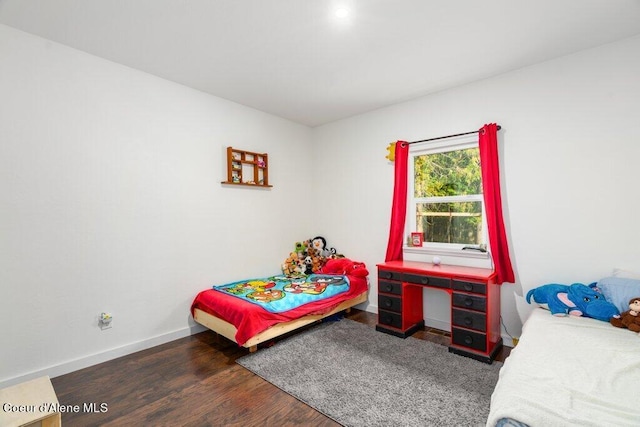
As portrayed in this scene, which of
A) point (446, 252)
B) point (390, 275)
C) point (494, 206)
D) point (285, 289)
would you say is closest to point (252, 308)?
point (285, 289)

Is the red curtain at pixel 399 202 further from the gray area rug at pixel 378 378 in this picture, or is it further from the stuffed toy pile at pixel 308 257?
the gray area rug at pixel 378 378

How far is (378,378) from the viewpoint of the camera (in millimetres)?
2229

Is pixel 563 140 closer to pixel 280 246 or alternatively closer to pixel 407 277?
pixel 407 277

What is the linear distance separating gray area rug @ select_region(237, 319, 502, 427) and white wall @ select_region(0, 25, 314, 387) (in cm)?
119

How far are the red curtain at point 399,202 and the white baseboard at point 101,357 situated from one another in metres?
2.37

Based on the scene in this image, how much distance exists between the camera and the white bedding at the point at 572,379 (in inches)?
43.6

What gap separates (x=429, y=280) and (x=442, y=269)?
0.64ft

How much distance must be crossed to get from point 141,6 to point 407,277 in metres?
3.06

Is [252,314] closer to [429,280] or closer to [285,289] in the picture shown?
[285,289]

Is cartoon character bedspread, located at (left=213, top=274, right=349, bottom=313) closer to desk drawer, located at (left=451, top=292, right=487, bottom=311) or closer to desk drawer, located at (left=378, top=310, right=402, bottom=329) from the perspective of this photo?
desk drawer, located at (left=378, top=310, right=402, bottom=329)

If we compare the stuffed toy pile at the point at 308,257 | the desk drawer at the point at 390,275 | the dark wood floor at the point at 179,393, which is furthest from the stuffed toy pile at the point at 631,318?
the stuffed toy pile at the point at 308,257

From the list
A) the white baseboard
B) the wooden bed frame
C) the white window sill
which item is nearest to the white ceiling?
the white window sill

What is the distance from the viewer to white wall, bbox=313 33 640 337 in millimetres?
2291

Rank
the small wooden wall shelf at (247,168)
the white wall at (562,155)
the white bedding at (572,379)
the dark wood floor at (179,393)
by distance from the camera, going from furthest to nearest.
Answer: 1. the small wooden wall shelf at (247,168)
2. the white wall at (562,155)
3. the dark wood floor at (179,393)
4. the white bedding at (572,379)
